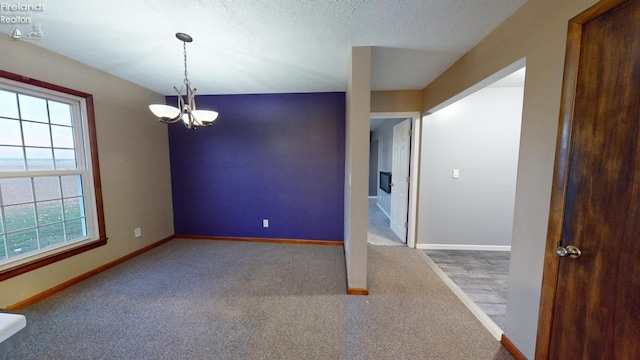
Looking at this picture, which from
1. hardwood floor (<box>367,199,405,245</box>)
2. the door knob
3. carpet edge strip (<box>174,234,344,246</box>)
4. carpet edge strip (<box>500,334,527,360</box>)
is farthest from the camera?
hardwood floor (<box>367,199,405,245</box>)

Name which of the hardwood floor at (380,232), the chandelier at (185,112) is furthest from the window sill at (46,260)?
the hardwood floor at (380,232)

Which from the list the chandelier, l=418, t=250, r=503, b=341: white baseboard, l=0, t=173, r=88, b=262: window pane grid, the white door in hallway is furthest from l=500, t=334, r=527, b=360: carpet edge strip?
l=0, t=173, r=88, b=262: window pane grid

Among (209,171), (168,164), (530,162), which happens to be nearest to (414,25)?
(530,162)

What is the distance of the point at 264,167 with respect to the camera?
3.35m

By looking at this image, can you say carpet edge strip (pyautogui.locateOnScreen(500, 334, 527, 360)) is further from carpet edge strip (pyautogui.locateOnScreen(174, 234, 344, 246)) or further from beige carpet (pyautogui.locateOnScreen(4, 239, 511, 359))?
carpet edge strip (pyautogui.locateOnScreen(174, 234, 344, 246))

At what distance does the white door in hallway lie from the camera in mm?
3275

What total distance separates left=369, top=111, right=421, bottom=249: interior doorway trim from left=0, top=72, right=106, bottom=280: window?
3460 mm

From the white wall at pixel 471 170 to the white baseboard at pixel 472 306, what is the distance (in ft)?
2.51

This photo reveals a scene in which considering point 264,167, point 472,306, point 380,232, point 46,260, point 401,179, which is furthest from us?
point 380,232

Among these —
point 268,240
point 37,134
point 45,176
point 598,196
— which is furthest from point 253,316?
point 37,134

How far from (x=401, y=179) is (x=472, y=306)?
198 centimetres

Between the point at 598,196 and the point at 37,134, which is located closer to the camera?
the point at 598,196

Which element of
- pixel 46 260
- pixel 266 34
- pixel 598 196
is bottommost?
pixel 46 260

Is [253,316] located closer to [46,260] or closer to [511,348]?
[511,348]
